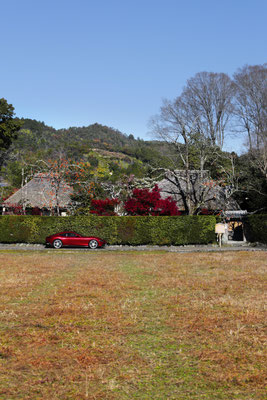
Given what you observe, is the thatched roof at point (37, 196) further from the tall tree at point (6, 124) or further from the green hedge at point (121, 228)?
the green hedge at point (121, 228)

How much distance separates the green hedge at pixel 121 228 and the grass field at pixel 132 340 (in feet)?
64.3

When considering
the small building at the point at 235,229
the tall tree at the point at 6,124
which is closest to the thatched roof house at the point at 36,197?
the tall tree at the point at 6,124

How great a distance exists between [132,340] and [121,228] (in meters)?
26.0

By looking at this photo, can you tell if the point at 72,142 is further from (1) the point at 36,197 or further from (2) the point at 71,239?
(2) the point at 71,239

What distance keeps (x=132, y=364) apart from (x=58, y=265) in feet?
44.8

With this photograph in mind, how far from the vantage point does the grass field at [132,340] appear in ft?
16.3

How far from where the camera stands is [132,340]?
6891mm

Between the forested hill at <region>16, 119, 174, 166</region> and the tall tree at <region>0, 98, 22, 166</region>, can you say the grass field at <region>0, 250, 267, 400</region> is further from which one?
the forested hill at <region>16, 119, 174, 166</region>

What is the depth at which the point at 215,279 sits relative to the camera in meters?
13.9

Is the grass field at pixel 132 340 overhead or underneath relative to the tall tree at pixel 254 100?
underneath

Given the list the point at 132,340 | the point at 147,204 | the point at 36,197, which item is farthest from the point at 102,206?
the point at 132,340

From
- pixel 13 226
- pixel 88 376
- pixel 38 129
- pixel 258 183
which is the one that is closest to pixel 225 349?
pixel 88 376

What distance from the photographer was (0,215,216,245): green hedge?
108ft

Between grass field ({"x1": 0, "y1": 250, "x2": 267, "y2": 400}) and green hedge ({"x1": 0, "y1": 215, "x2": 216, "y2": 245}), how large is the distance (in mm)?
19588
